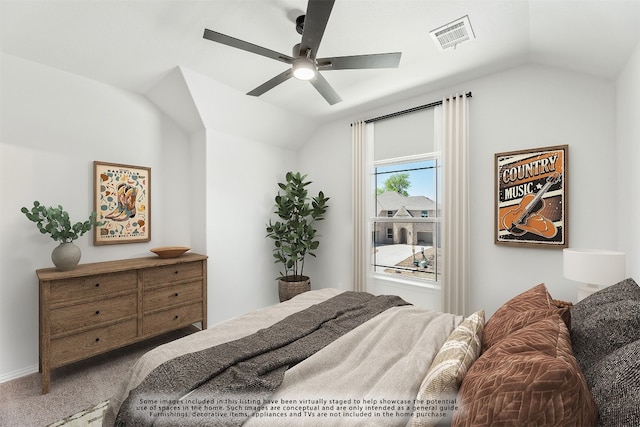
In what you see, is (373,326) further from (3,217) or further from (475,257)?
(3,217)

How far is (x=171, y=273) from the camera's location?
305 cm

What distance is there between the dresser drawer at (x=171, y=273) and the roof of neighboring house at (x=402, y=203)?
2.46 meters

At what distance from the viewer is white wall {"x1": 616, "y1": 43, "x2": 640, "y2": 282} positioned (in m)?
Result: 1.90

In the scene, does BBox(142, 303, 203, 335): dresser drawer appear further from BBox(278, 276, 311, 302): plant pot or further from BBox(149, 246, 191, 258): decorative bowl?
BBox(278, 276, 311, 302): plant pot

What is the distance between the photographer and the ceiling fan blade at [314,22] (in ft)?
4.90

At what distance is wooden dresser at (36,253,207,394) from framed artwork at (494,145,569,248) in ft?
10.9

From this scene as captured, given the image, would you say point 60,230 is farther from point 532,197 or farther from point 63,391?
point 532,197

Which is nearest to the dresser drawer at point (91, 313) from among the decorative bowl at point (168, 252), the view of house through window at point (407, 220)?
the decorative bowl at point (168, 252)

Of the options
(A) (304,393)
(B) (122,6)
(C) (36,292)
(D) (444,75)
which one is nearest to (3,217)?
(C) (36,292)

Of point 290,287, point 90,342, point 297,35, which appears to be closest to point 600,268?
point 297,35

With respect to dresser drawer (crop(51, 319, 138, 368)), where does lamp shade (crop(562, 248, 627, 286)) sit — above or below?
above

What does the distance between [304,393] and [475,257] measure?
8.72 feet

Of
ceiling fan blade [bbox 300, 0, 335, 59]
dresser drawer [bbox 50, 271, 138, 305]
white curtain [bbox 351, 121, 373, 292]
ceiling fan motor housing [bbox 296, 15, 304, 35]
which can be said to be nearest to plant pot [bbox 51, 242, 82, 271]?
→ dresser drawer [bbox 50, 271, 138, 305]

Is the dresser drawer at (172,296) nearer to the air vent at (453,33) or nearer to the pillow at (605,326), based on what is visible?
the pillow at (605,326)
